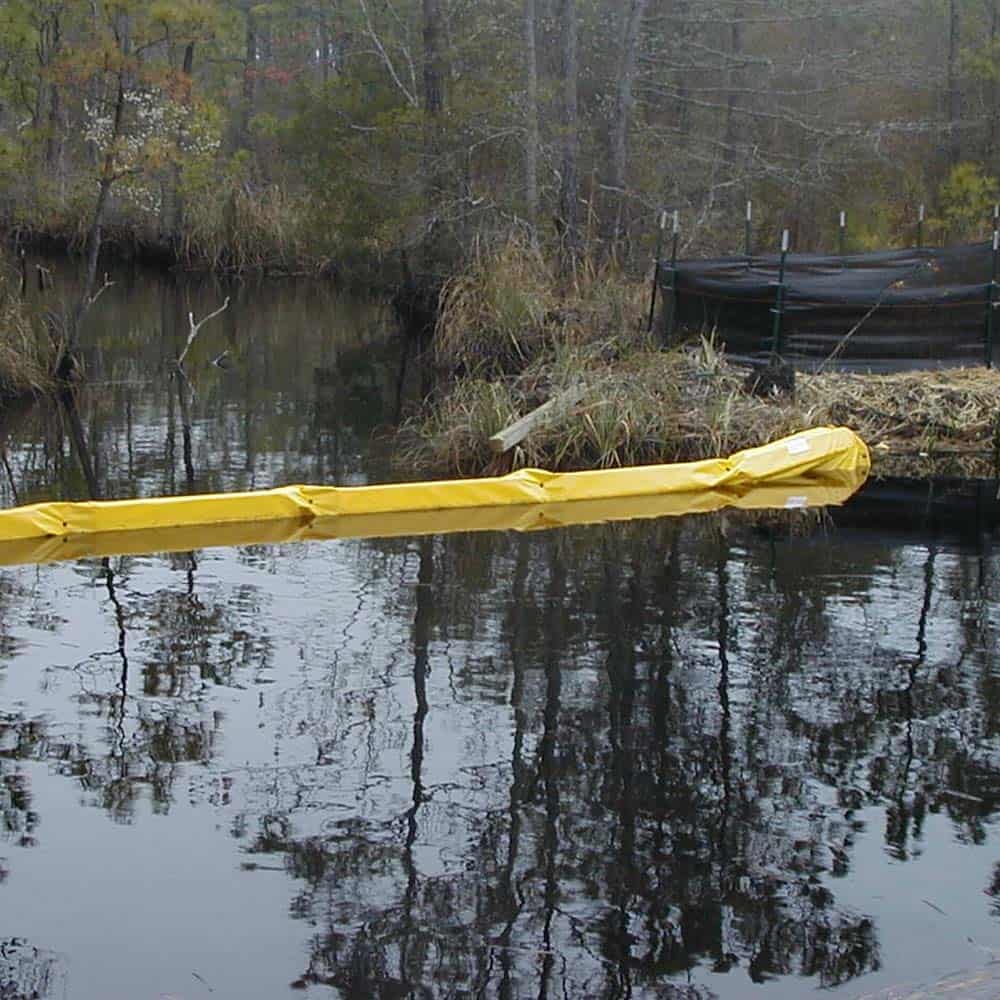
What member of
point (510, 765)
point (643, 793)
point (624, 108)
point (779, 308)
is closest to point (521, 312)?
point (779, 308)

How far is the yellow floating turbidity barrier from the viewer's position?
11.9m

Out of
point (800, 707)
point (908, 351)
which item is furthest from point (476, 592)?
point (908, 351)

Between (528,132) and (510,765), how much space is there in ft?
60.0

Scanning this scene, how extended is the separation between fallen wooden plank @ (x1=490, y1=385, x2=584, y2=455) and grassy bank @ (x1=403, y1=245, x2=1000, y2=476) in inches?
3.5

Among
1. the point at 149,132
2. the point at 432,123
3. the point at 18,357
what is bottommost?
the point at 18,357

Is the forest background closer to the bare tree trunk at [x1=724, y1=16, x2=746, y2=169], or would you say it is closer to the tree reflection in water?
the bare tree trunk at [x1=724, y1=16, x2=746, y2=169]

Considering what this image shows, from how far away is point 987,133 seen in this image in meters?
32.0

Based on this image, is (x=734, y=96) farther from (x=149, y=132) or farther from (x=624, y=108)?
(x=149, y=132)

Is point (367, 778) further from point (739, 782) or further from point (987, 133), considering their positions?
point (987, 133)

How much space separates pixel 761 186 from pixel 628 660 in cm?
2257

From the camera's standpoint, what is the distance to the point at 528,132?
80.7ft

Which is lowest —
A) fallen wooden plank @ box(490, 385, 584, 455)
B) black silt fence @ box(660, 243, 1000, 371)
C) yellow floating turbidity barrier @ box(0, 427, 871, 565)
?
yellow floating turbidity barrier @ box(0, 427, 871, 565)

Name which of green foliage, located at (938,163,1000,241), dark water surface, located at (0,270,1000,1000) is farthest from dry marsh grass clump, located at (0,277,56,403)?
green foliage, located at (938,163,1000,241)

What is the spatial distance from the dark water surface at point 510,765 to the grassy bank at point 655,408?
7.88 ft
